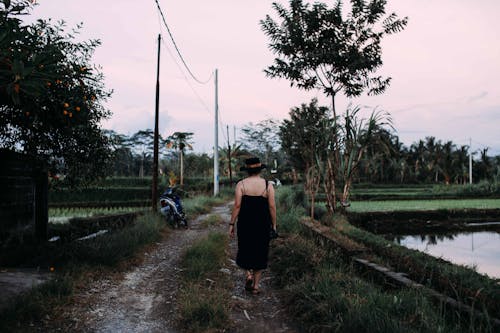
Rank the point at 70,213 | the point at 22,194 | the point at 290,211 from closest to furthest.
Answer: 1. the point at 22,194
2. the point at 290,211
3. the point at 70,213

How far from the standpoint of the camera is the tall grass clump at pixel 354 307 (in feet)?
10.9

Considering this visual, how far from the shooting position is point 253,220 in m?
5.22

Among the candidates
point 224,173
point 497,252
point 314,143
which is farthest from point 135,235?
point 224,173

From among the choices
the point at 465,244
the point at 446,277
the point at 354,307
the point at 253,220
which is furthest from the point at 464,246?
the point at 354,307

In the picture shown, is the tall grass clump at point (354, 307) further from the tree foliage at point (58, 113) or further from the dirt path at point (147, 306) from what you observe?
the tree foliage at point (58, 113)

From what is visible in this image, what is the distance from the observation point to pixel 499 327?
128 inches

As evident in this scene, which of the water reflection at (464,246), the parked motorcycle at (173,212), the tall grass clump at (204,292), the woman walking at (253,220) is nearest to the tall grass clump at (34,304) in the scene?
the tall grass clump at (204,292)

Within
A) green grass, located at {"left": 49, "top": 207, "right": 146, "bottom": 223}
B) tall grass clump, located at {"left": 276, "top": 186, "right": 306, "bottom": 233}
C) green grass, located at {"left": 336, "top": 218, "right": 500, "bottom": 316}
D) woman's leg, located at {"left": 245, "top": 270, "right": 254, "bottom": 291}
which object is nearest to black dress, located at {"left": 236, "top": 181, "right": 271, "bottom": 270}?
woman's leg, located at {"left": 245, "top": 270, "right": 254, "bottom": 291}

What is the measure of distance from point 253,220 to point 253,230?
0.42ft

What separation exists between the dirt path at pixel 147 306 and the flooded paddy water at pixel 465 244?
16.0ft

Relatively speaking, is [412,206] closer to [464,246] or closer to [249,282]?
[464,246]

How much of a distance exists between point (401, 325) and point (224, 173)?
47277mm

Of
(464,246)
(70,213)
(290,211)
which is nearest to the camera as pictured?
(464,246)

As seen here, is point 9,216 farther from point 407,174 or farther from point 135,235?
point 407,174
